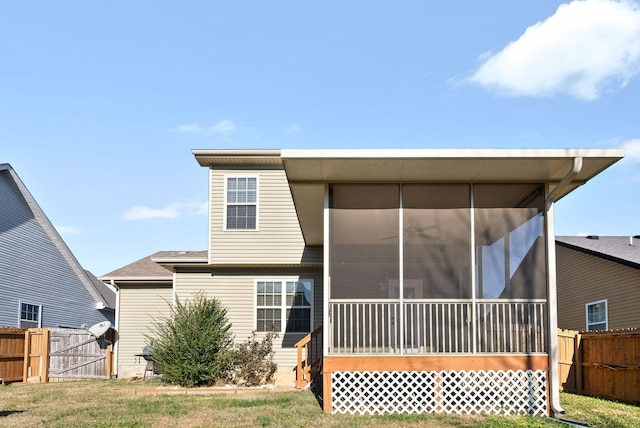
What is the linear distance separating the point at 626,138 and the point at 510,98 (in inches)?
140

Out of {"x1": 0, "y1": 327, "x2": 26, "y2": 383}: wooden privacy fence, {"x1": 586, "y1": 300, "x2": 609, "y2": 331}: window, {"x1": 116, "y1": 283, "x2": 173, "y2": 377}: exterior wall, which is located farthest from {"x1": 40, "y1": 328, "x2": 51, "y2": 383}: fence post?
{"x1": 586, "y1": 300, "x2": 609, "y2": 331}: window

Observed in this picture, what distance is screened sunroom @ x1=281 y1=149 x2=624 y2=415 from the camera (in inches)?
400

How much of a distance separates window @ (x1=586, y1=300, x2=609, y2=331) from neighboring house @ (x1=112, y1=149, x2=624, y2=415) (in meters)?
8.21

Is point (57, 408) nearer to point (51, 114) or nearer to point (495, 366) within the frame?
point (495, 366)

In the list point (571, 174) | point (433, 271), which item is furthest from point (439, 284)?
point (571, 174)

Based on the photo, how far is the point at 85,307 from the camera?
25.9 meters

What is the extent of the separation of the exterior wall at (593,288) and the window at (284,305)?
7587 mm

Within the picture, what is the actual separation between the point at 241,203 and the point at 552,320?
9.09 meters

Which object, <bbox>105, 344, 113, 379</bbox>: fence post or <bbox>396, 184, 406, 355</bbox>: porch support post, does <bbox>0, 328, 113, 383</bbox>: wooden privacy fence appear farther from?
<bbox>396, 184, 406, 355</bbox>: porch support post

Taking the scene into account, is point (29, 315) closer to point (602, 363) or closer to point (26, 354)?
point (26, 354)

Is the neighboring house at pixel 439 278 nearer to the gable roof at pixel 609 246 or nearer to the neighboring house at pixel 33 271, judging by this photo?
the gable roof at pixel 609 246

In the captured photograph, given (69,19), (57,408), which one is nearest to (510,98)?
(69,19)

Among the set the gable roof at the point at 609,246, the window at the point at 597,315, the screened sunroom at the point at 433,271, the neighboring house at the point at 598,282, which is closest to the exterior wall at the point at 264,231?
the screened sunroom at the point at 433,271

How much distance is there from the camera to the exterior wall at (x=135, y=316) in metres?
→ 19.4
